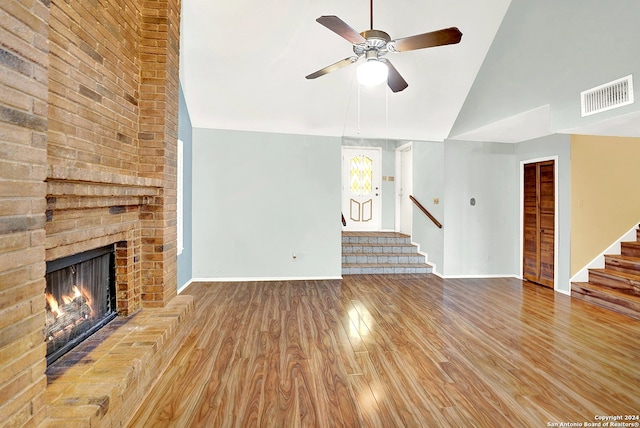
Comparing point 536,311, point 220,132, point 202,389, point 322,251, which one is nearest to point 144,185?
point 202,389

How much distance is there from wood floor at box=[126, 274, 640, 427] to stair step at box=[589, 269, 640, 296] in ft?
1.56

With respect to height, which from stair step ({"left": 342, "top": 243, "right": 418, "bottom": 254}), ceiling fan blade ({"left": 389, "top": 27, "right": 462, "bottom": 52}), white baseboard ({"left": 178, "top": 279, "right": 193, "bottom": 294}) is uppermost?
ceiling fan blade ({"left": 389, "top": 27, "right": 462, "bottom": 52})

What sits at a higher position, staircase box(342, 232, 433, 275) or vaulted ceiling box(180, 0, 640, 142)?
vaulted ceiling box(180, 0, 640, 142)

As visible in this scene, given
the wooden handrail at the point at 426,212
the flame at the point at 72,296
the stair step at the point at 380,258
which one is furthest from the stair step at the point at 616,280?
the flame at the point at 72,296

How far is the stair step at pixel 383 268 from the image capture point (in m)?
5.43

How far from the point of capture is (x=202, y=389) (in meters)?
2.03

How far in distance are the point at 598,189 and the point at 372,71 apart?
407cm

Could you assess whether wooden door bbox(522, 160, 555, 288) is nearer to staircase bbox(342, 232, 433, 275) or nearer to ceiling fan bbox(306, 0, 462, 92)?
staircase bbox(342, 232, 433, 275)

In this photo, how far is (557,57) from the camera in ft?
10.4

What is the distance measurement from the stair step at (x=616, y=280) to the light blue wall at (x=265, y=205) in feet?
11.7

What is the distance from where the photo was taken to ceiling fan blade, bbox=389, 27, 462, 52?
84.7 inches

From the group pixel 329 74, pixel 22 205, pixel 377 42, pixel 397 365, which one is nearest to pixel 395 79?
pixel 377 42

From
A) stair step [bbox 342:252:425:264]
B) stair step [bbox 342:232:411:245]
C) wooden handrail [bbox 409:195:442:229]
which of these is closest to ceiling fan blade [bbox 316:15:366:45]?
wooden handrail [bbox 409:195:442:229]

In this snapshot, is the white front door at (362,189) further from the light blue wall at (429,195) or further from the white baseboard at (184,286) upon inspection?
the white baseboard at (184,286)
